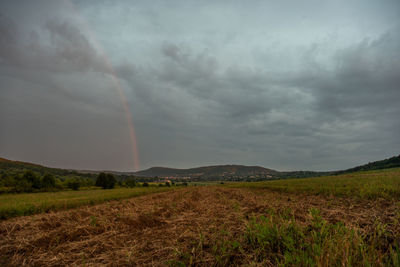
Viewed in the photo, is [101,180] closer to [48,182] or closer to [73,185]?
[73,185]

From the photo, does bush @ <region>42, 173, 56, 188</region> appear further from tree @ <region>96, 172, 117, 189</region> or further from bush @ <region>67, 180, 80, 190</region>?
tree @ <region>96, 172, 117, 189</region>

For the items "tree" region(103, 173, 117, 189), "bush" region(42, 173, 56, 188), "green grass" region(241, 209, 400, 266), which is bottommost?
"tree" region(103, 173, 117, 189)

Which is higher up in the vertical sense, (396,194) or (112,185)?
(396,194)

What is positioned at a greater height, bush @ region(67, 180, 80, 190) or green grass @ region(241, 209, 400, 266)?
green grass @ region(241, 209, 400, 266)

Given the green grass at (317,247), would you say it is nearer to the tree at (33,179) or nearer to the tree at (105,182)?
the tree at (33,179)

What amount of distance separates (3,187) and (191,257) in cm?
5387

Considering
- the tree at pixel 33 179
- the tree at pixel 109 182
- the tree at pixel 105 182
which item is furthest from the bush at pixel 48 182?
the tree at pixel 109 182

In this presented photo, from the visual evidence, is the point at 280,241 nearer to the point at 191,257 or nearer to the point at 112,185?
the point at 191,257

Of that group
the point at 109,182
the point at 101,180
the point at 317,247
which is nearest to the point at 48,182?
the point at 101,180

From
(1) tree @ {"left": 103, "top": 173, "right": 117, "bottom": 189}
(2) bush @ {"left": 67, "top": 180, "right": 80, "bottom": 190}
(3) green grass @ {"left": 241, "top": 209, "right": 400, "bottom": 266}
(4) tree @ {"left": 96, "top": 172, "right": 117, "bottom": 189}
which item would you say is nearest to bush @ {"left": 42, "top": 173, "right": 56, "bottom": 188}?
(2) bush @ {"left": 67, "top": 180, "right": 80, "bottom": 190}

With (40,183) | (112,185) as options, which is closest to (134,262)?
(40,183)

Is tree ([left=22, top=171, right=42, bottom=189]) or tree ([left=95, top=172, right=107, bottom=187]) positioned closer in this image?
tree ([left=22, top=171, right=42, bottom=189])

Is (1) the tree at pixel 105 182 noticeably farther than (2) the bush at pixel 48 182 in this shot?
Yes

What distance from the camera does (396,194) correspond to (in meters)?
8.89
